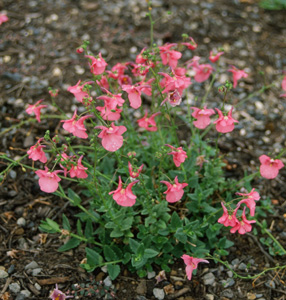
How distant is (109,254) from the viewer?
2902 millimetres

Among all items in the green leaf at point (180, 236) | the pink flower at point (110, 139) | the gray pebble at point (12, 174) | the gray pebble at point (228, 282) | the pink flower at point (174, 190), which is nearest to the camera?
the pink flower at point (110, 139)

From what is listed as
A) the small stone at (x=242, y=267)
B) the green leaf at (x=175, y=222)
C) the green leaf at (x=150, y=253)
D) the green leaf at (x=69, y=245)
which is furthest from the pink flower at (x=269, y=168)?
the green leaf at (x=69, y=245)

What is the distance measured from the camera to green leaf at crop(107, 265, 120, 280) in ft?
9.23

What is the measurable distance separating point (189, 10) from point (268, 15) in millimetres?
1047

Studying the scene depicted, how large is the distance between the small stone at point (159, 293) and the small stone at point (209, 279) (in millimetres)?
334

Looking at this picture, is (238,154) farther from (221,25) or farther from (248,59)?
(221,25)

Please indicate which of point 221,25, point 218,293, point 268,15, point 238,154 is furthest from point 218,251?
point 268,15

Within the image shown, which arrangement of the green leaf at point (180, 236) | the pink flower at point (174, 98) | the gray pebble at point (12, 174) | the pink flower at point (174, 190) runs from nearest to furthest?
the pink flower at point (174, 98)
the pink flower at point (174, 190)
the green leaf at point (180, 236)
the gray pebble at point (12, 174)

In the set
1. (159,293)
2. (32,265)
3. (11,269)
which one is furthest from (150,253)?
(11,269)

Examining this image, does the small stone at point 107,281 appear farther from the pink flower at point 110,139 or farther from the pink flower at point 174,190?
the pink flower at point 110,139

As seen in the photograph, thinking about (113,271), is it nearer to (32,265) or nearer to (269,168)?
(32,265)

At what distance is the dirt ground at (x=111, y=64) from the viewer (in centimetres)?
296

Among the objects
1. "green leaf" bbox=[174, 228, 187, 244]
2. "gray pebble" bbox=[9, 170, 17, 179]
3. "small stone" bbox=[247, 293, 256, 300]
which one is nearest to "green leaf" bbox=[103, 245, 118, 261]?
"green leaf" bbox=[174, 228, 187, 244]

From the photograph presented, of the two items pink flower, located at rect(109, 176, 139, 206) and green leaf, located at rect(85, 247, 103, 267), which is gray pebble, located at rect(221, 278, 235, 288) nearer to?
green leaf, located at rect(85, 247, 103, 267)
